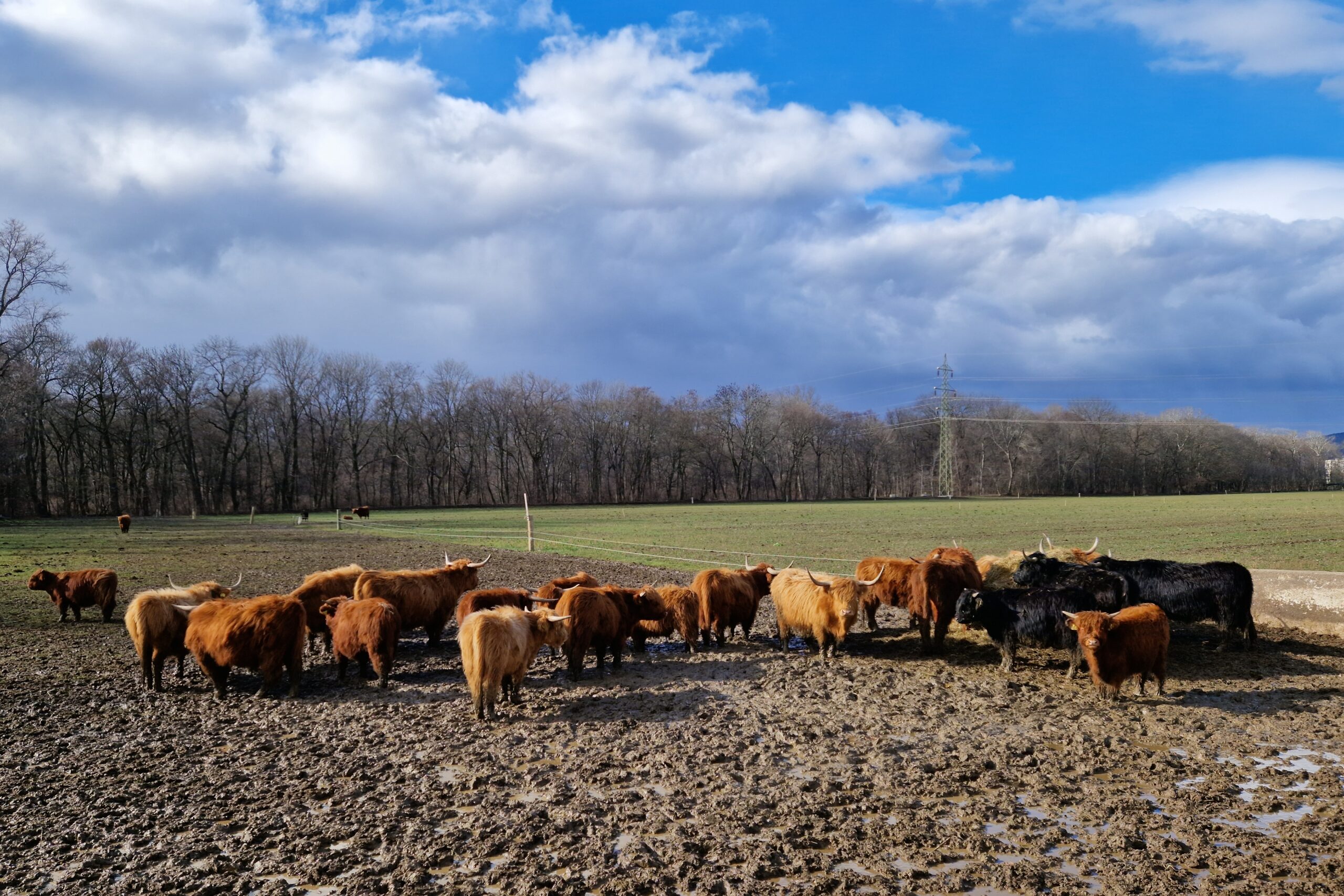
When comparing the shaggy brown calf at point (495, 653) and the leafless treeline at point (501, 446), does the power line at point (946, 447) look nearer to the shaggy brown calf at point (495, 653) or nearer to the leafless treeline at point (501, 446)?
the leafless treeline at point (501, 446)

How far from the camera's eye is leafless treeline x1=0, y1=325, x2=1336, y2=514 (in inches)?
2436

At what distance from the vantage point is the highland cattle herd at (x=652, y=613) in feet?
26.9

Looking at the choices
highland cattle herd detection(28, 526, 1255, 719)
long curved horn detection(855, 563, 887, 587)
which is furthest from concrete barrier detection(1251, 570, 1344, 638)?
long curved horn detection(855, 563, 887, 587)

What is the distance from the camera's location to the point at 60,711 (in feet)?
25.9

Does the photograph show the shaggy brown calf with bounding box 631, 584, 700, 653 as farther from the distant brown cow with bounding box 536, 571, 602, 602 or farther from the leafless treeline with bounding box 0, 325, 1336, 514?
the leafless treeline with bounding box 0, 325, 1336, 514

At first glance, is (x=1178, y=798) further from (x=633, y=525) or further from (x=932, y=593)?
(x=633, y=525)

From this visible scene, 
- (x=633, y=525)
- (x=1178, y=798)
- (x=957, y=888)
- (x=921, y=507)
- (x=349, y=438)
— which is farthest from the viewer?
(x=349, y=438)

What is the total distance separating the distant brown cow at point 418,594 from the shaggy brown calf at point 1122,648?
782 centimetres

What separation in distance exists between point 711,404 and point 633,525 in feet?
185

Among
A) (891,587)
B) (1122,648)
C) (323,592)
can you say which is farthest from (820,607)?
(323,592)

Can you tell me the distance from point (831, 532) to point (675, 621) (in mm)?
23552

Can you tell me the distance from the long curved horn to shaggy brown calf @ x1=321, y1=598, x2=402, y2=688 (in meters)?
5.73

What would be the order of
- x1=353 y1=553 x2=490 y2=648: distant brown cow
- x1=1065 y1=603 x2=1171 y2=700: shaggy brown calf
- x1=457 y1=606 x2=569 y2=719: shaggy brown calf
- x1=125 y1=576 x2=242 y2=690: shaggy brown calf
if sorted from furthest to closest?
x1=353 y1=553 x2=490 y2=648: distant brown cow
x1=125 y1=576 x2=242 y2=690: shaggy brown calf
x1=1065 y1=603 x2=1171 y2=700: shaggy brown calf
x1=457 y1=606 x2=569 y2=719: shaggy brown calf

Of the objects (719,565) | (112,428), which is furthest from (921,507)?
(112,428)
